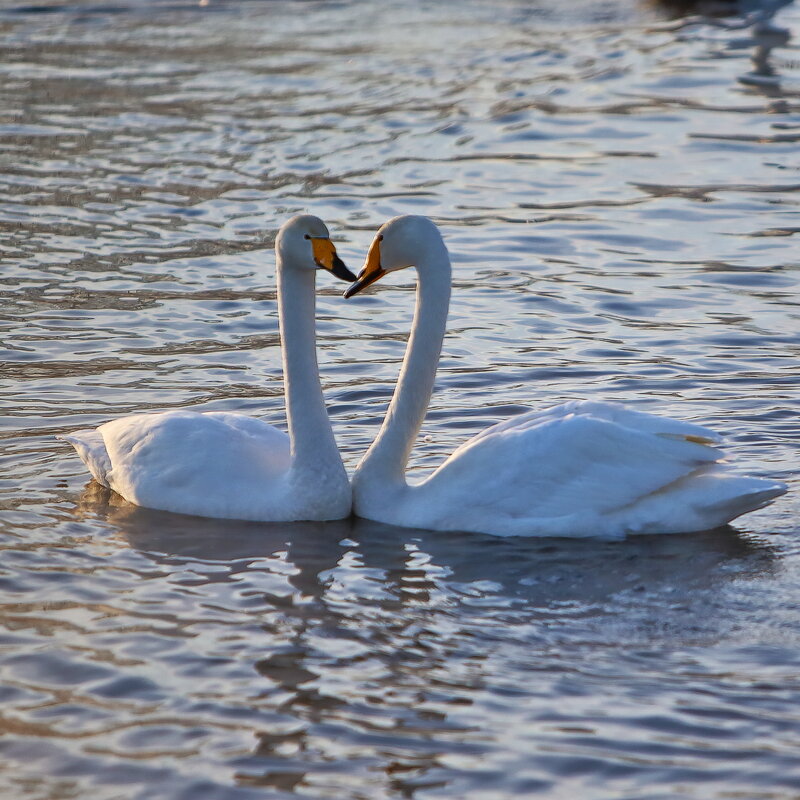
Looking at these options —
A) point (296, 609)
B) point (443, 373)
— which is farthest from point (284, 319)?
point (443, 373)

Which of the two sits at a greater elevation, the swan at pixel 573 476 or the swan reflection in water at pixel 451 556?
the swan at pixel 573 476

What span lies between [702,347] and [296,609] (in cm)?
474

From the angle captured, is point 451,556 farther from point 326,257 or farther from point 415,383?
point 326,257

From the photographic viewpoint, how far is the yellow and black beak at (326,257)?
727 cm

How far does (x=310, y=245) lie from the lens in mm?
7340

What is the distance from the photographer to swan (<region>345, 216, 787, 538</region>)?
7.20 metres

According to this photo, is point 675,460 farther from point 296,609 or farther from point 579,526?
point 296,609

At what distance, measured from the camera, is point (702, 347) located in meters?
10.4

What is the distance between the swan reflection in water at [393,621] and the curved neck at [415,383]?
13.0 inches

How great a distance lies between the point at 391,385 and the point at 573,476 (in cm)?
273

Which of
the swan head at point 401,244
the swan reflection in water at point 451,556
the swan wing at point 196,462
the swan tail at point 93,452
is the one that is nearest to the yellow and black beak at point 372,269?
the swan head at point 401,244

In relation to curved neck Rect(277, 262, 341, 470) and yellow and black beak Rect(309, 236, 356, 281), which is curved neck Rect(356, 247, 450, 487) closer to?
curved neck Rect(277, 262, 341, 470)

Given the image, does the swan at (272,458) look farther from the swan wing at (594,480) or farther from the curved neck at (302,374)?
the swan wing at (594,480)

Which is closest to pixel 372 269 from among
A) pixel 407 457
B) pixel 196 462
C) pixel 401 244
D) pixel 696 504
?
pixel 401 244
